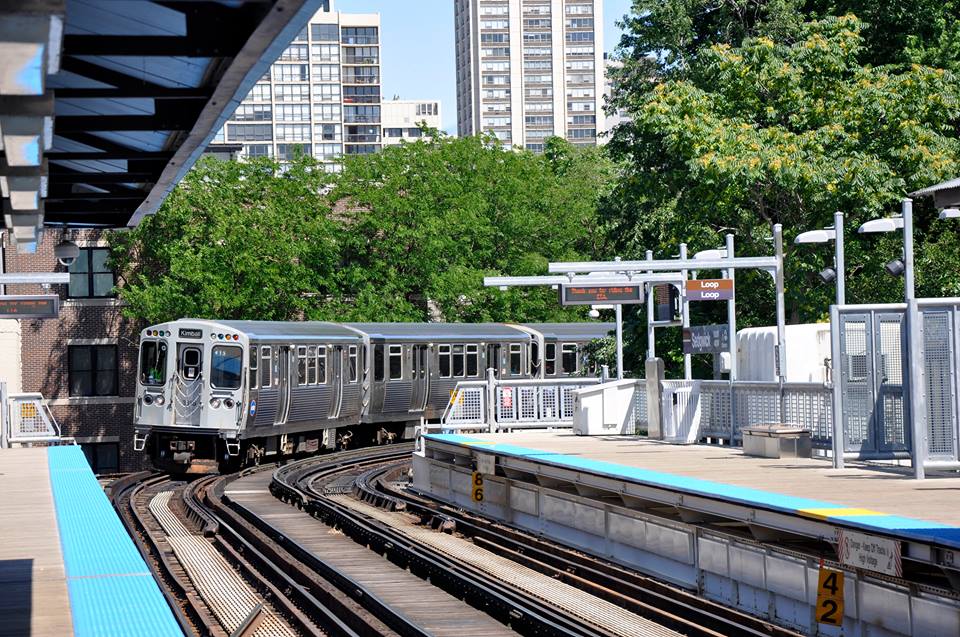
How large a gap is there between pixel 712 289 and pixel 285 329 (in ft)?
48.6

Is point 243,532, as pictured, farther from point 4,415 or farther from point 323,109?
point 323,109

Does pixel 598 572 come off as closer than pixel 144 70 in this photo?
No

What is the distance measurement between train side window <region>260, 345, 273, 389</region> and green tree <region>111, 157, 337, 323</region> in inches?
539

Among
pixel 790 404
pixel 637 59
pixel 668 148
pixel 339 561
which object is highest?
pixel 637 59

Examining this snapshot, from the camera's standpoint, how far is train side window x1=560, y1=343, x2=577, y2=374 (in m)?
45.1

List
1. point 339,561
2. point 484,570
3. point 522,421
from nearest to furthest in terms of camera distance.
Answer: point 484,570
point 339,561
point 522,421

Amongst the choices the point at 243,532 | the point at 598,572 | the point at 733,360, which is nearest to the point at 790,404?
the point at 733,360

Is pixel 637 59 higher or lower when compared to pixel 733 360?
higher

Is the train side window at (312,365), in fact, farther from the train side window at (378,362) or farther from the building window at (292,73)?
the building window at (292,73)

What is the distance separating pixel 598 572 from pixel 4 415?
58.6ft

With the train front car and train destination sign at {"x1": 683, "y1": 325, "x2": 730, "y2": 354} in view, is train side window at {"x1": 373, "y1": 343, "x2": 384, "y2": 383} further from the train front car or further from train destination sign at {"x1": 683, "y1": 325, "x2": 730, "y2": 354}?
train destination sign at {"x1": 683, "y1": 325, "x2": 730, "y2": 354}

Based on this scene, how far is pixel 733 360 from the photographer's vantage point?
72.2 ft

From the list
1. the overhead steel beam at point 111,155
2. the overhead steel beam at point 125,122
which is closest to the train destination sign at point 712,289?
the overhead steel beam at point 111,155

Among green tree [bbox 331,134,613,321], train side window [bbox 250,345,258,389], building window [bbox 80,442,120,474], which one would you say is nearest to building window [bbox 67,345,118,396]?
building window [bbox 80,442,120,474]
